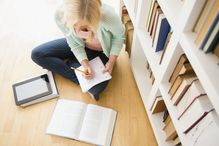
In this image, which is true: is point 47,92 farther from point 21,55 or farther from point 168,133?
point 168,133

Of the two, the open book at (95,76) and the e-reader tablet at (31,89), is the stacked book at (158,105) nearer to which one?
the open book at (95,76)

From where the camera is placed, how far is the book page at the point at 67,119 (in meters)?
1.17

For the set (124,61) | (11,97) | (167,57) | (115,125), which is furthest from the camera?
(124,61)

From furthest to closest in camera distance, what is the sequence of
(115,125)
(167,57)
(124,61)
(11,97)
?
(124,61), (11,97), (115,125), (167,57)

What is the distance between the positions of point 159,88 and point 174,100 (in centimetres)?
11

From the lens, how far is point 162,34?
2.91 ft

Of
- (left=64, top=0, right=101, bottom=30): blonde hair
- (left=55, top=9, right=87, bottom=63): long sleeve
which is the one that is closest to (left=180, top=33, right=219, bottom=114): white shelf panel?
(left=64, top=0, right=101, bottom=30): blonde hair

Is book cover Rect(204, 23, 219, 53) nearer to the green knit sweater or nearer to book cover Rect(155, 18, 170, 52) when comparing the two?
book cover Rect(155, 18, 170, 52)

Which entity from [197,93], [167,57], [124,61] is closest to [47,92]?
[124,61]

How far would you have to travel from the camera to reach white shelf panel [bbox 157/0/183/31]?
680 mm

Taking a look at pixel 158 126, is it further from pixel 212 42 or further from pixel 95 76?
pixel 212 42

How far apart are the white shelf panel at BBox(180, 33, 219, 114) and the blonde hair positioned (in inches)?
16.1

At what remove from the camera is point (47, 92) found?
1.30 m

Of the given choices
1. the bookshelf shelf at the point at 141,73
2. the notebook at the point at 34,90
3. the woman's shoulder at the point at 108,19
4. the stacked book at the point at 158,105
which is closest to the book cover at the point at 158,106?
the stacked book at the point at 158,105
